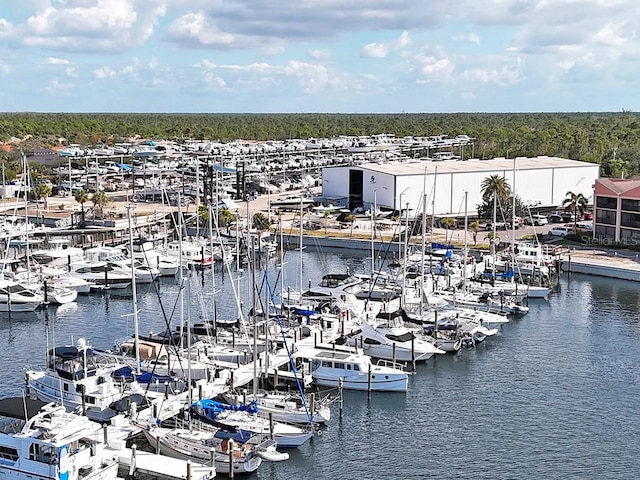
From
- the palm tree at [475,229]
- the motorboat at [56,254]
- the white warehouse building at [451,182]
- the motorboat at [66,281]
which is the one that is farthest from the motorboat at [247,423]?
the white warehouse building at [451,182]

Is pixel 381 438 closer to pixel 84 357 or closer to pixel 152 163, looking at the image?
pixel 84 357

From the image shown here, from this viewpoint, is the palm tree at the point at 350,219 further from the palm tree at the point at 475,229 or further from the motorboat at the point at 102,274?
the motorboat at the point at 102,274

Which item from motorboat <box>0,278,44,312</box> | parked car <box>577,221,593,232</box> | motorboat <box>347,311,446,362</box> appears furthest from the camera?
parked car <box>577,221,593,232</box>

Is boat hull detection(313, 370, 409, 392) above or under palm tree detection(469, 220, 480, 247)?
under

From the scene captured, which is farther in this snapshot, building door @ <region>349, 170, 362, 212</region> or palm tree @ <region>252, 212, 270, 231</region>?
building door @ <region>349, 170, 362, 212</region>

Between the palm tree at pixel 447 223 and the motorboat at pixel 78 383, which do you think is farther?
the palm tree at pixel 447 223

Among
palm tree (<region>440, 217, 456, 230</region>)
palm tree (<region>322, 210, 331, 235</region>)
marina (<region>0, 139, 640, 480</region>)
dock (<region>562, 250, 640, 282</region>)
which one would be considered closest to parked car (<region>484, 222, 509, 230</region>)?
palm tree (<region>440, 217, 456, 230</region>)

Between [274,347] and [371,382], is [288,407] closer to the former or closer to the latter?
[371,382]

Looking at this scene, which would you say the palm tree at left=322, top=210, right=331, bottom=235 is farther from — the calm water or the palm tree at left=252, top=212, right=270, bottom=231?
the calm water
